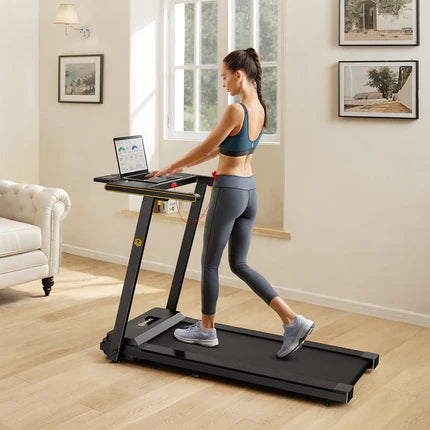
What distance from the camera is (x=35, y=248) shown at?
4750 mm

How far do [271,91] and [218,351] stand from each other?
7.79 ft

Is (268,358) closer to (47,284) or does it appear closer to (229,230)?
(229,230)

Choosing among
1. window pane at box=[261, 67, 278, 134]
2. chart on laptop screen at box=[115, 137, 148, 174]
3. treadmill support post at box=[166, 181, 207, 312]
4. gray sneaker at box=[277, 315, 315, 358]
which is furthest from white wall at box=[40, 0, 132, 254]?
gray sneaker at box=[277, 315, 315, 358]

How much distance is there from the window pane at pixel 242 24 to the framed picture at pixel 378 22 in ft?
3.43

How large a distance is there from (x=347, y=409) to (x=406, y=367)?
66 cm

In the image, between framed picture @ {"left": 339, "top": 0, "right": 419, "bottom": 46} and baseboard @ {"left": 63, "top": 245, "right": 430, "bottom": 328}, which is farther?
baseboard @ {"left": 63, "top": 245, "right": 430, "bottom": 328}

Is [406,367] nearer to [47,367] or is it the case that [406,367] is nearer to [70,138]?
[47,367]

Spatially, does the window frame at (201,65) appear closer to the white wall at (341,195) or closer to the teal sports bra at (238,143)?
the white wall at (341,195)

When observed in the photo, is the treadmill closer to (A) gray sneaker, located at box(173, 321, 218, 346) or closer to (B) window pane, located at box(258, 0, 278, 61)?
(A) gray sneaker, located at box(173, 321, 218, 346)

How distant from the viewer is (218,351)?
11.8 feet

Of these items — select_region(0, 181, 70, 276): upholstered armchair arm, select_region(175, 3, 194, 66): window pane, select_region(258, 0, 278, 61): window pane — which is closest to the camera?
select_region(0, 181, 70, 276): upholstered armchair arm

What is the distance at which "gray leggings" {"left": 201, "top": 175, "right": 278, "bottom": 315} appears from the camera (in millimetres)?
3461

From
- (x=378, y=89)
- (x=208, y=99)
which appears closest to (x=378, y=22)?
(x=378, y=89)

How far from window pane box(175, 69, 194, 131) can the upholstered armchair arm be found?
1347 millimetres
